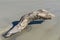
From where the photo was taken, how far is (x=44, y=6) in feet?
20.7

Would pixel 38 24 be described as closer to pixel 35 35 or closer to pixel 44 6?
pixel 35 35

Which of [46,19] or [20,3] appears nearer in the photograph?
[46,19]

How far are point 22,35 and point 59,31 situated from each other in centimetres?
88

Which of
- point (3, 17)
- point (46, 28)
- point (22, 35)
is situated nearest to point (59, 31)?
point (46, 28)

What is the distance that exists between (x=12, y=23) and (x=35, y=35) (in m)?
0.82

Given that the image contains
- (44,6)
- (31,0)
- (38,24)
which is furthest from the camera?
(31,0)

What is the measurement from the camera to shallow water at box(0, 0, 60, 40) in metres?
4.90

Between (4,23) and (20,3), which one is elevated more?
(20,3)

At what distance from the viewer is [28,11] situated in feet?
19.7

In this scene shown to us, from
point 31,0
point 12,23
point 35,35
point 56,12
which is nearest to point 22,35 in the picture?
point 35,35

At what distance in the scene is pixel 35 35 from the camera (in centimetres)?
493

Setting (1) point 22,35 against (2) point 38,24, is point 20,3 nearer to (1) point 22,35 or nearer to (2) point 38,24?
(2) point 38,24

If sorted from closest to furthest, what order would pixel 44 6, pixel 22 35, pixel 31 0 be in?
1. pixel 22 35
2. pixel 44 6
3. pixel 31 0

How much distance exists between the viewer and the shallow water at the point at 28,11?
193 inches
